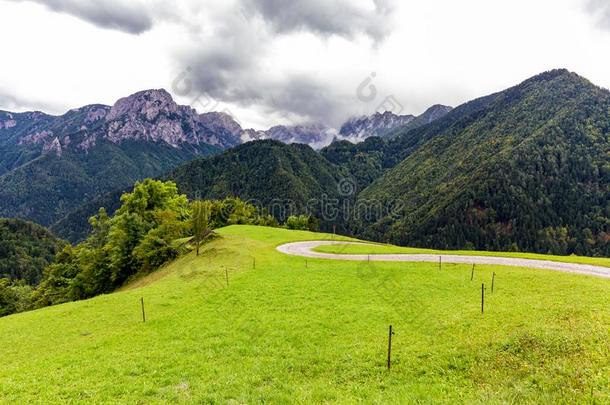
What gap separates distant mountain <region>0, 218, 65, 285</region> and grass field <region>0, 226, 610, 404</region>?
183698mm

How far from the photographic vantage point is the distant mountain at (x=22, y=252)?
545 ft

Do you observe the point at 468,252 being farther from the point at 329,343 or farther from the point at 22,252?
the point at 22,252

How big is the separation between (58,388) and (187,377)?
5.30m

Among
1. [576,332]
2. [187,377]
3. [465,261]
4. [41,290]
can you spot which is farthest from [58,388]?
[41,290]

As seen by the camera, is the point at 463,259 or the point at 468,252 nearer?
the point at 463,259

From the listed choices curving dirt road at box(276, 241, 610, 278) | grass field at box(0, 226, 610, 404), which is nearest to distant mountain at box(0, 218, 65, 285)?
curving dirt road at box(276, 241, 610, 278)

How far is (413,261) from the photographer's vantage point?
3559cm

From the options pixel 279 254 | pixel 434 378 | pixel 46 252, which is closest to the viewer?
pixel 434 378

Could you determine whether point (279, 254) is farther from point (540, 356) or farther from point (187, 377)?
point (540, 356)

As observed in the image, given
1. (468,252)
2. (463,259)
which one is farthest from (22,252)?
(463,259)

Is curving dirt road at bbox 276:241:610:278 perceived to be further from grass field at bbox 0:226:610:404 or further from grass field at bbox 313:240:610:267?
Result: grass field at bbox 0:226:610:404

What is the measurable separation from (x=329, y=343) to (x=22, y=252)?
226 m

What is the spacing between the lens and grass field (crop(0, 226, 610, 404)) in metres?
13.0

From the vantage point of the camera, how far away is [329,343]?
17719mm
